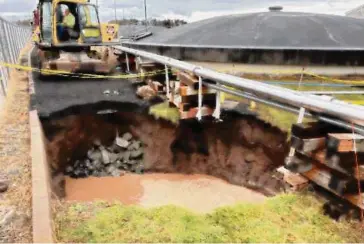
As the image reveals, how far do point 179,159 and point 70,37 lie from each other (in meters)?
6.57

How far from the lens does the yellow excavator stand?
433 inches

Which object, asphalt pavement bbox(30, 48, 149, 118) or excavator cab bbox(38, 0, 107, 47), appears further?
excavator cab bbox(38, 0, 107, 47)

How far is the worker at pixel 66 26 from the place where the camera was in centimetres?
1138

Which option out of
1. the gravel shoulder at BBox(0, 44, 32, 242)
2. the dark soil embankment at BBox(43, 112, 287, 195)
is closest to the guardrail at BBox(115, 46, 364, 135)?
the dark soil embankment at BBox(43, 112, 287, 195)

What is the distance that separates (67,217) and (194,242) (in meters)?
1.57

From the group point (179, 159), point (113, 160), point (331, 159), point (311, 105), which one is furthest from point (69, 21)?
point (331, 159)

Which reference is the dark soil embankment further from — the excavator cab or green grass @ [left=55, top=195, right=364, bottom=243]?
the excavator cab

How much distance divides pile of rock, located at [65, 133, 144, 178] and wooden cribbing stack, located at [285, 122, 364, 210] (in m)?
4.91

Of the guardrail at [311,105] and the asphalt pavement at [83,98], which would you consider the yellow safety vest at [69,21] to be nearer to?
the asphalt pavement at [83,98]

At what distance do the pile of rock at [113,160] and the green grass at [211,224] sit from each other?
13.2ft

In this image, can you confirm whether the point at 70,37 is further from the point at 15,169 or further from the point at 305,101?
the point at 305,101

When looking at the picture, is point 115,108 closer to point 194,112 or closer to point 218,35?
point 194,112

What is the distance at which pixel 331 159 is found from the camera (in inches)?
137

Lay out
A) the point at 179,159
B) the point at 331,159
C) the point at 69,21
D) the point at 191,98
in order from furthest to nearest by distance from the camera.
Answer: the point at 69,21 < the point at 179,159 < the point at 191,98 < the point at 331,159
